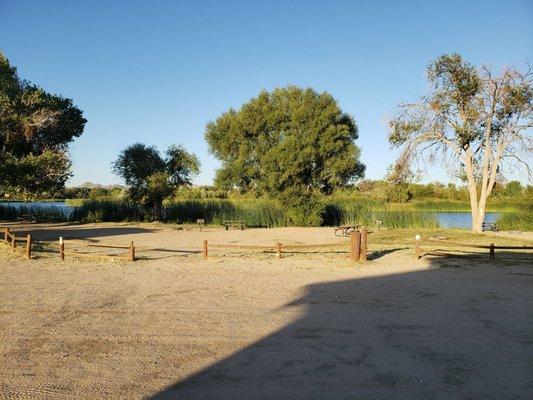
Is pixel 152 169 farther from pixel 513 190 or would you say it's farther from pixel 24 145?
pixel 513 190

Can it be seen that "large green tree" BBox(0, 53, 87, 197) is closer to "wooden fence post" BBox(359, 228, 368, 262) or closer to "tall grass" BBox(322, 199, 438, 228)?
"wooden fence post" BBox(359, 228, 368, 262)

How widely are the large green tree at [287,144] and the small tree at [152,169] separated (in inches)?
200

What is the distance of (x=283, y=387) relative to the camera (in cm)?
430

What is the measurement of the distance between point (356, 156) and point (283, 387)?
30127 mm

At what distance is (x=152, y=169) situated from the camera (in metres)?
29.3

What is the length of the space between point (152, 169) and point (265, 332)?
2484 cm

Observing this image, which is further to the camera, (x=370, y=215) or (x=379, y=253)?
(x=370, y=215)

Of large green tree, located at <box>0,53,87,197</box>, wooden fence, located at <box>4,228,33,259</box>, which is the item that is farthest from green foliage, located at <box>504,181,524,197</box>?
wooden fence, located at <box>4,228,33,259</box>

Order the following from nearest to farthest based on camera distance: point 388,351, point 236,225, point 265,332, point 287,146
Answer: point 388,351 → point 265,332 → point 236,225 → point 287,146

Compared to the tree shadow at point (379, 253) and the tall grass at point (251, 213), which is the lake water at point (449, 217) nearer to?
the tall grass at point (251, 213)

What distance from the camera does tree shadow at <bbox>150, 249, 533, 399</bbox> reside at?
4.25 m

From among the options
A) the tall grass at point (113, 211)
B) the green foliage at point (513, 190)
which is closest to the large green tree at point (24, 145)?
the tall grass at point (113, 211)

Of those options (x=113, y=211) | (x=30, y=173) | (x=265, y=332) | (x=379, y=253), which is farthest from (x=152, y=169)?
(x=265, y=332)

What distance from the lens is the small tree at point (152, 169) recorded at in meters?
29.2
